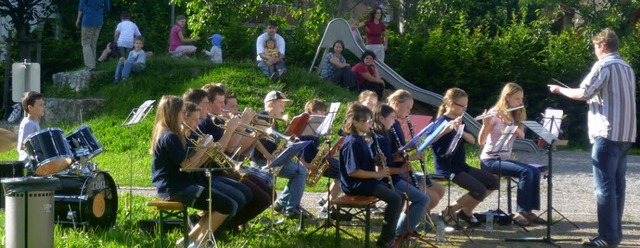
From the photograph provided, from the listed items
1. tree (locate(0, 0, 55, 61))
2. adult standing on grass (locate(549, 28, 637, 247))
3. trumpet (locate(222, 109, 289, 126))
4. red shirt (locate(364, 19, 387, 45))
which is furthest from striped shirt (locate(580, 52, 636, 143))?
tree (locate(0, 0, 55, 61))

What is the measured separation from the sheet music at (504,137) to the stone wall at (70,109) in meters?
9.72

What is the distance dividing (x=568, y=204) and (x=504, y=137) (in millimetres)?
2053

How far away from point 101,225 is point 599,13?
52.3 feet

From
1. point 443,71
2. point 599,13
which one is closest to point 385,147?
point 443,71

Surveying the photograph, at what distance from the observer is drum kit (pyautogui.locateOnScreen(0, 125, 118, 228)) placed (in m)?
8.69

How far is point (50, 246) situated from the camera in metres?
7.49

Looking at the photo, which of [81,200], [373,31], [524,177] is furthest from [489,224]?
[373,31]

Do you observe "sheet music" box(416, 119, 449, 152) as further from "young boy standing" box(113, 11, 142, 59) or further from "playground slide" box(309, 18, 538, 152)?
"young boy standing" box(113, 11, 142, 59)

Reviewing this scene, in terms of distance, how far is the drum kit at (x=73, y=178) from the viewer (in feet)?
28.5

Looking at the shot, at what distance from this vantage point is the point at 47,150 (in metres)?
8.70

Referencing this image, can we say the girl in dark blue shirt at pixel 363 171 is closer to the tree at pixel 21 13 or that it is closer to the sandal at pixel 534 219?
the sandal at pixel 534 219

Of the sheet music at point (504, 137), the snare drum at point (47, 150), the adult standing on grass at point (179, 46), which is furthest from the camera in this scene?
the adult standing on grass at point (179, 46)

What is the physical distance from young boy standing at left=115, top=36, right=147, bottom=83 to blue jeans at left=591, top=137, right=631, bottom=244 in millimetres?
11333

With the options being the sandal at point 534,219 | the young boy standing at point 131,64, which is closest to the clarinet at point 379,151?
the sandal at point 534,219
